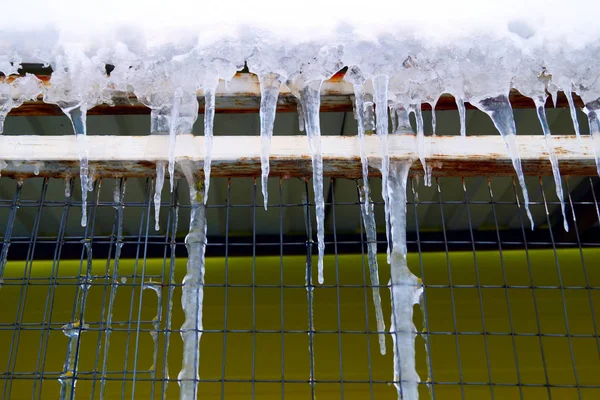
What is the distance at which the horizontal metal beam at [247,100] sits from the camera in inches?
53.1

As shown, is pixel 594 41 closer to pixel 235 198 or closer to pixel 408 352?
pixel 408 352

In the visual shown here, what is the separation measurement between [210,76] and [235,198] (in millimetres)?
1642

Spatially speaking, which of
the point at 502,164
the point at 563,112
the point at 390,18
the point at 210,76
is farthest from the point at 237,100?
the point at 563,112

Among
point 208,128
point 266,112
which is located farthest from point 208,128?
point 266,112

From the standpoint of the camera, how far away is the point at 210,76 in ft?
4.17

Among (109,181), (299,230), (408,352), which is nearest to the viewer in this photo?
(408,352)

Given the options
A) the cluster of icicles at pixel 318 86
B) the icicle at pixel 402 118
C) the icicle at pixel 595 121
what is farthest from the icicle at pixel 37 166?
the icicle at pixel 595 121

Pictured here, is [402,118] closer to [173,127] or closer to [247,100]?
[247,100]

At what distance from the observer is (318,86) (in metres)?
1.28

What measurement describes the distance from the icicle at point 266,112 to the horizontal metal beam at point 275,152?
3 centimetres

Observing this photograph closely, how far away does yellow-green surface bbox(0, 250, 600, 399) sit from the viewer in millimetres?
3340

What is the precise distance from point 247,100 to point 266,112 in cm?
11

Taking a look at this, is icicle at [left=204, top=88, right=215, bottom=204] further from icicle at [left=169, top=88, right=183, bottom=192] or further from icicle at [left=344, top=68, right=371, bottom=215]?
icicle at [left=344, top=68, right=371, bottom=215]

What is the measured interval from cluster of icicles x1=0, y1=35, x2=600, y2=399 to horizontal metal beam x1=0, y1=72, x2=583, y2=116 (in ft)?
0.14
